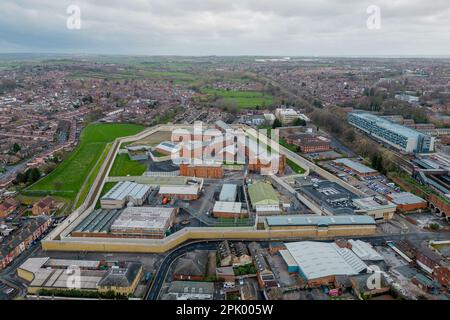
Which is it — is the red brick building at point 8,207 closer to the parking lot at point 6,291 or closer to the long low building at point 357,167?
the parking lot at point 6,291

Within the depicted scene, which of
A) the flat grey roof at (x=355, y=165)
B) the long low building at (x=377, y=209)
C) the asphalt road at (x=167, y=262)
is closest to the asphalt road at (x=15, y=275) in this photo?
the asphalt road at (x=167, y=262)

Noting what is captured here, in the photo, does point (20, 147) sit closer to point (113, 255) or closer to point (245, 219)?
point (113, 255)

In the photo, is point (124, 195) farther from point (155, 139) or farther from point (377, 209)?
point (155, 139)

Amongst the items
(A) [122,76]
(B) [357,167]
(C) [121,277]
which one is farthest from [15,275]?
(A) [122,76]
